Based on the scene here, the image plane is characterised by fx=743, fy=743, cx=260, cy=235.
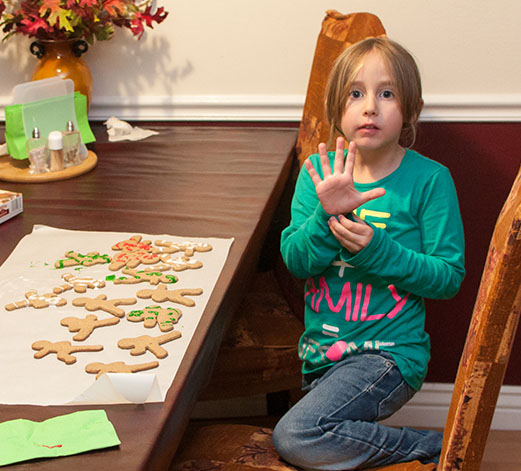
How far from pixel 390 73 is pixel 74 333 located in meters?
0.80

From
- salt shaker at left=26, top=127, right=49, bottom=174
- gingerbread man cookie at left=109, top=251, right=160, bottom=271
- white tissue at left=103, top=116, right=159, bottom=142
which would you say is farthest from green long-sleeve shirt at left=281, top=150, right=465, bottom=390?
white tissue at left=103, top=116, right=159, bottom=142

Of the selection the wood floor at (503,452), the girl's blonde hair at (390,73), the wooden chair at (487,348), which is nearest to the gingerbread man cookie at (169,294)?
the wooden chair at (487,348)

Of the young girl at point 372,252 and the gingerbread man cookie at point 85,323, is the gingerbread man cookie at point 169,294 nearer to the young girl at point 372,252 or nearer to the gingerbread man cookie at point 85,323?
the gingerbread man cookie at point 85,323

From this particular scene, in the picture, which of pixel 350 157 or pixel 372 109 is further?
pixel 372 109

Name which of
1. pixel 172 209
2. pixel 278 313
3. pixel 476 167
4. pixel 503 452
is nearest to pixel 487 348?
pixel 172 209

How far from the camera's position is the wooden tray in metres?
1.73

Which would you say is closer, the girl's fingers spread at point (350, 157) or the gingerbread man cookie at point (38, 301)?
the gingerbread man cookie at point (38, 301)

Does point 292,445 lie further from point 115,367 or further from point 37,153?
point 37,153

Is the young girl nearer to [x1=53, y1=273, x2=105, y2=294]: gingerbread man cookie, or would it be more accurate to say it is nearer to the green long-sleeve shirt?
the green long-sleeve shirt

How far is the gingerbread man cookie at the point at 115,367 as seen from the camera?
3.11ft

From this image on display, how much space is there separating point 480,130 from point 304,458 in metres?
1.28

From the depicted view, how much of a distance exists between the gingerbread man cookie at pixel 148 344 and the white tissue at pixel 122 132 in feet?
3.90

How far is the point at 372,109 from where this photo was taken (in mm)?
1432

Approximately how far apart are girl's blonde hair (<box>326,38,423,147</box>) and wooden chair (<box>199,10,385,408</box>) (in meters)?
0.35
